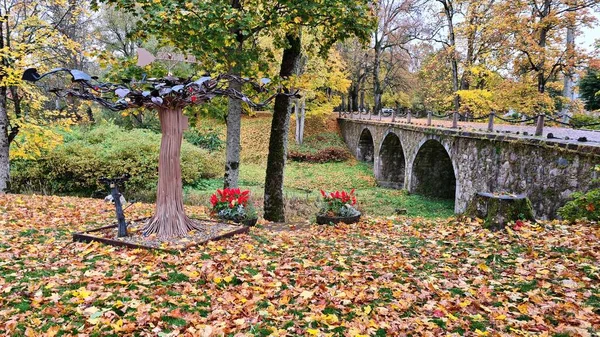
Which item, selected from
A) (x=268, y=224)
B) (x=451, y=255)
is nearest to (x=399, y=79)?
(x=268, y=224)

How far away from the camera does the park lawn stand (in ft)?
45.8

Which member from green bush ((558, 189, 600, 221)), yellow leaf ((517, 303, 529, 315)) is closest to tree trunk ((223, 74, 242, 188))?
green bush ((558, 189, 600, 221))

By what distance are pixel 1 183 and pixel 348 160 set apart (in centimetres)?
2056

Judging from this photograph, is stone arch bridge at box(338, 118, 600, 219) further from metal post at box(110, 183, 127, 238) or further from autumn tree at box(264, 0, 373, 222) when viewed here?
metal post at box(110, 183, 127, 238)

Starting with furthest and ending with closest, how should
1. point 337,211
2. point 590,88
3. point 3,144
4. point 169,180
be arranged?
point 590,88 → point 3,144 → point 337,211 → point 169,180

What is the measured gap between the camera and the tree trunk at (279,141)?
9.10m

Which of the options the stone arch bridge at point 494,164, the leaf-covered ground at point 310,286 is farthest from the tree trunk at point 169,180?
the stone arch bridge at point 494,164

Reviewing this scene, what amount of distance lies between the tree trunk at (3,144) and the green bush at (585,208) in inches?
475

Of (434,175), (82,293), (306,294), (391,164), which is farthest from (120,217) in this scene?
(391,164)

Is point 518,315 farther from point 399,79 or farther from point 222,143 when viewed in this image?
point 399,79

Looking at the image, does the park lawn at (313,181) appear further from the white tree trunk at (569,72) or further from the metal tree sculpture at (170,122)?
the white tree trunk at (569,72)

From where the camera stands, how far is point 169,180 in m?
5.95

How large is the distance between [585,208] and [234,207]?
5912 mm

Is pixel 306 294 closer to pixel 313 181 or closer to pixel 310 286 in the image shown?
pixel 310 286
